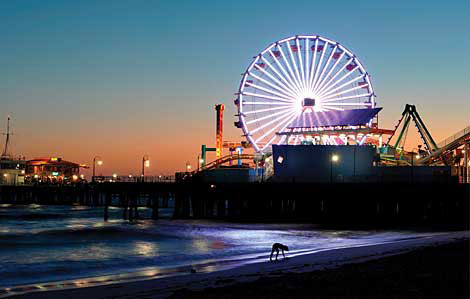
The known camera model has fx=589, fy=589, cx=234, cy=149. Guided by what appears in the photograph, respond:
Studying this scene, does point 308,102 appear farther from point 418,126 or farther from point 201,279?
point 201,279

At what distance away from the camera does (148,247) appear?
3228cm

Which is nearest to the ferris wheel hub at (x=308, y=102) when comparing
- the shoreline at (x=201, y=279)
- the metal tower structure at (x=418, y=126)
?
the metal tower structure at (x=418, y=126)

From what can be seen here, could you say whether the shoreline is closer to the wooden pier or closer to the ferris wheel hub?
the wooden pier

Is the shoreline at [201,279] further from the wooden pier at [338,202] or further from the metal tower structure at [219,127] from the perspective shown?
the metal tower structure at [219,127]

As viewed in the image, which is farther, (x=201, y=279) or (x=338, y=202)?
(x=338, y=202)

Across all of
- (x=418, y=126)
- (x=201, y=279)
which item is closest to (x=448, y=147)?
(x=418, y=126)

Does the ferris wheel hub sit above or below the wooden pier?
above

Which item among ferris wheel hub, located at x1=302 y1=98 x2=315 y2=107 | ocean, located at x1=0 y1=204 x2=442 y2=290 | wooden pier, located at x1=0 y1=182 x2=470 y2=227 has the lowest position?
ocean, located at x1=0 y1=204 x2=442 y2=290

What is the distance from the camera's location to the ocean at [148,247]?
23.0m

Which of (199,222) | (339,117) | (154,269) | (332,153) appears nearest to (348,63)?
(339,117)

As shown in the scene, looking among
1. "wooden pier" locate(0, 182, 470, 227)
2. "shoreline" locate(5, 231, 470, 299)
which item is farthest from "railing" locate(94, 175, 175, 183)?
"shoreline" locate(5, 231, 470, 299)

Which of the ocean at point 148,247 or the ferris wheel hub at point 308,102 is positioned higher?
the ferris wheel hub at point 308,102

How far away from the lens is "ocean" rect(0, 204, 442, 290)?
23047mm

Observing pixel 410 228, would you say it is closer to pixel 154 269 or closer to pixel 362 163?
pixel 362 163
